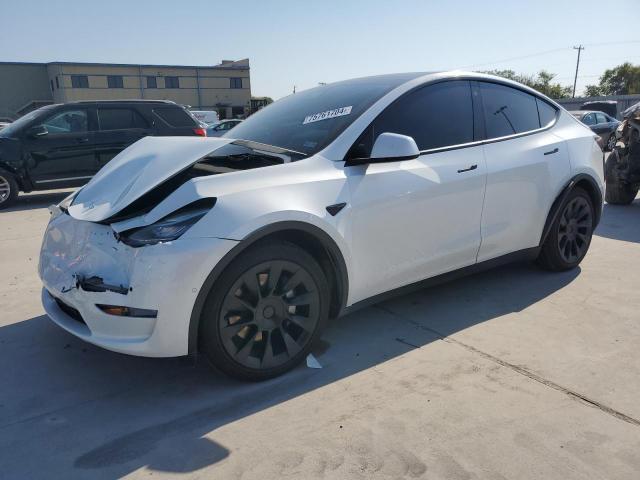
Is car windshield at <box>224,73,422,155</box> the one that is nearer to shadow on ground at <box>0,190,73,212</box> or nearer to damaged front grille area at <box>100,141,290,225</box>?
damaged front grille area at <box>100,141,290,225</box>

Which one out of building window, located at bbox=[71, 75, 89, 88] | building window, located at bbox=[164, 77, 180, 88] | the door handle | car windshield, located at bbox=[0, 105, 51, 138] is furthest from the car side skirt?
building window, located at bbox=[164, 77, 180, 88]

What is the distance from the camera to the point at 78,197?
3.18 meters

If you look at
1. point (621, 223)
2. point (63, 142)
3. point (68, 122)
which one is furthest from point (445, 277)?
point (68, 122)

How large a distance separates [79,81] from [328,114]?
58.5m

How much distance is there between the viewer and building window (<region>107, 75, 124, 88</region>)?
55.0 meters

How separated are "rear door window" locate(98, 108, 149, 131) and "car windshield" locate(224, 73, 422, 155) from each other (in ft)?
20.2

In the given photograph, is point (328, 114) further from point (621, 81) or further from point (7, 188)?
point (621, 81)

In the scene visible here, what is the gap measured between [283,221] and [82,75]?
194ft

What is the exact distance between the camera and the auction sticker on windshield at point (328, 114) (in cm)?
331

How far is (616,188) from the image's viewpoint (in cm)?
784

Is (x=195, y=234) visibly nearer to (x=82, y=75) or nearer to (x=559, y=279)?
(x=559, y=279)

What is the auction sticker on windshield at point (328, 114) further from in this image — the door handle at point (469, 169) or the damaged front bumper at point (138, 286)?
the damaged front bumper at point (138, 286)

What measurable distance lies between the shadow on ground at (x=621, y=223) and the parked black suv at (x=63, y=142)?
7.73 meters

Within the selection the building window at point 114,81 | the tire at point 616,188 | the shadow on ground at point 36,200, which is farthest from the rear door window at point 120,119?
the building window at point 114,81
